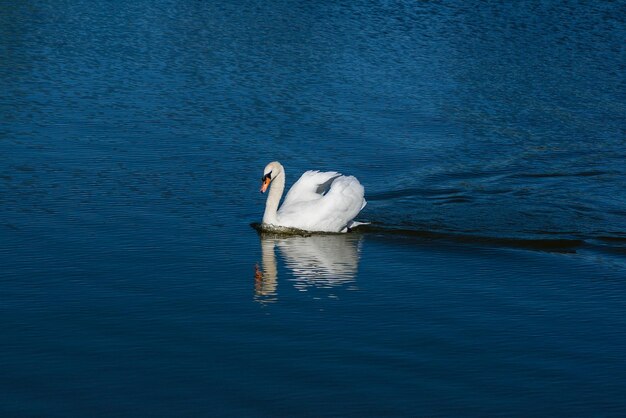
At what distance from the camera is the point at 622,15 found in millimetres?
28500

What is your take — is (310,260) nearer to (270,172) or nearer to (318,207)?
(318,207)

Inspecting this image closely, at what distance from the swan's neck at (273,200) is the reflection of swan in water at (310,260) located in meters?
0.20

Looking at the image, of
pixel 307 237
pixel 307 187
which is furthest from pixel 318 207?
pixel 307 187

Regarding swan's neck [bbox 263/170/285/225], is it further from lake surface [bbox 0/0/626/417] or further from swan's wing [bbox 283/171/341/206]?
lake surface [bbox 0/0/626/417]

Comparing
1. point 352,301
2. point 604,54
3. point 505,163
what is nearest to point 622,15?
point 604,54

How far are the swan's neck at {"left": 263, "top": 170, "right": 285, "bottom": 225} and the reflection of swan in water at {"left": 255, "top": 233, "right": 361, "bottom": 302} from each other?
0.64ft

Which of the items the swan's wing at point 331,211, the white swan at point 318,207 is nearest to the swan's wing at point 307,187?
the white swan at point 318,207

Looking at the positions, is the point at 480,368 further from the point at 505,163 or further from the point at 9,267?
A: the point at 505,163

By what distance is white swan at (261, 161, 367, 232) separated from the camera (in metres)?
13.8

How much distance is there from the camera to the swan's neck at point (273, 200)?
13.8 meters

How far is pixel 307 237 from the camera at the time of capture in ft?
45.8

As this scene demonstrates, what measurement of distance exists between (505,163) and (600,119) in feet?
11.6

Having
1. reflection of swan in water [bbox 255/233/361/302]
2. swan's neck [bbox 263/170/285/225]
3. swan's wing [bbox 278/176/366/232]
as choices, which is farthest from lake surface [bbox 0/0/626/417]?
swan's neck [bbox 263/170/285/225]

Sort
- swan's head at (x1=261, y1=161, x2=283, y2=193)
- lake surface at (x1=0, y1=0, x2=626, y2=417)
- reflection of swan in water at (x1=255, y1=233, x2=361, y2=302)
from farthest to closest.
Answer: swan's head at (x1=261, y1=161, x2=283, y2=193) → reflection of swan in water at (x1=255, y1=233, x2=361, y2=302) → lake surface at (x1=0, y1=0, x2=626, y2=417)
